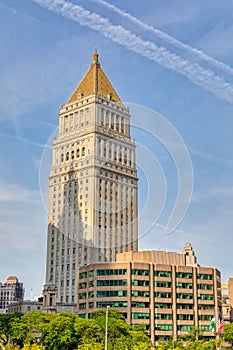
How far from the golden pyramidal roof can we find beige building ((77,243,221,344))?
2751 inches

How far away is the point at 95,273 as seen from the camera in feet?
447

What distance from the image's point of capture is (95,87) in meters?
190

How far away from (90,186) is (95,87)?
124ft

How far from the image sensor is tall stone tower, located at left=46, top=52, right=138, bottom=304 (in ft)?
557

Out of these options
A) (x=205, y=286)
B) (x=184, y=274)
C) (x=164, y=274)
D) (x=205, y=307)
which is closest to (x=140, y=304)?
(x=164, y=274)

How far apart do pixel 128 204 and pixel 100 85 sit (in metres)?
44.2

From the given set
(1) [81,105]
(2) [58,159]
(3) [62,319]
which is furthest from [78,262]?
(3) [62,319]

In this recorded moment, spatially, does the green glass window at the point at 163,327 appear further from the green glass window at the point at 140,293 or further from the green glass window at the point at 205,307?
the green glass window at the point at 205,307

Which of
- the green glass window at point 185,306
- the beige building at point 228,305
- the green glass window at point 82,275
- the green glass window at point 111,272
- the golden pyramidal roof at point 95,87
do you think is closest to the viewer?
the green glass window at point 111,272

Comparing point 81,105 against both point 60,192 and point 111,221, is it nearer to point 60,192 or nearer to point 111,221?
point 60,192

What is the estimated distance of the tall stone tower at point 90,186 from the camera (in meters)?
170

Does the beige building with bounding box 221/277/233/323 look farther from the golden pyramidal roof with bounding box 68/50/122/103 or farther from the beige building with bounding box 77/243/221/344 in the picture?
the golden pyramidal roof with bounding box 68/50/122/103

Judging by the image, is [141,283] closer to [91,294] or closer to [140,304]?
[140,304]

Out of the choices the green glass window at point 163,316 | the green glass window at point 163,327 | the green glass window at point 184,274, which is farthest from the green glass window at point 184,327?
the green glass window at point 184,274
